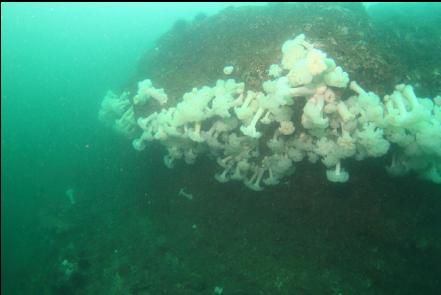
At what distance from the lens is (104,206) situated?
8609mm

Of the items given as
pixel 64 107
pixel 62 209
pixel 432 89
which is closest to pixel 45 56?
pixel 64 107

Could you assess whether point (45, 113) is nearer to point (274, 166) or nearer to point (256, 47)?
point (256, 47)

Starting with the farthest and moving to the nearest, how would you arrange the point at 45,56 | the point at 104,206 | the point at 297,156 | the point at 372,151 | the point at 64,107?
the point at 45,56
the point at 64,107
the point at 104,206
the point at 297,156
the point at 372,151

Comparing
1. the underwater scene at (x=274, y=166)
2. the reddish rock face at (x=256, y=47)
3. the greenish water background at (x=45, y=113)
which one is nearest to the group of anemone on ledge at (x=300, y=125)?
the underwater scene at (x=274, y=166)

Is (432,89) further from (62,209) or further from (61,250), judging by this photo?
(62,209)

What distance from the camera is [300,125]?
5.14m

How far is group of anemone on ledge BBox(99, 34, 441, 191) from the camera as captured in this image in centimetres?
461

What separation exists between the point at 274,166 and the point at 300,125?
74 cm

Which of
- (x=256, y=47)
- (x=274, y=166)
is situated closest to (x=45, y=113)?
(x=256, y=47)

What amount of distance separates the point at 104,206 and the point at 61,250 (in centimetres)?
190

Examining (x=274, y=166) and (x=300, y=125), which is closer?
(x=300, y=125)

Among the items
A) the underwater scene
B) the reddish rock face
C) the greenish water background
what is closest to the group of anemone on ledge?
the underwater scene

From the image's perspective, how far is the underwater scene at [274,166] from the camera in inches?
192

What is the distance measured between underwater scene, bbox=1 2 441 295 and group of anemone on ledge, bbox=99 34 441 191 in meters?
0.02
